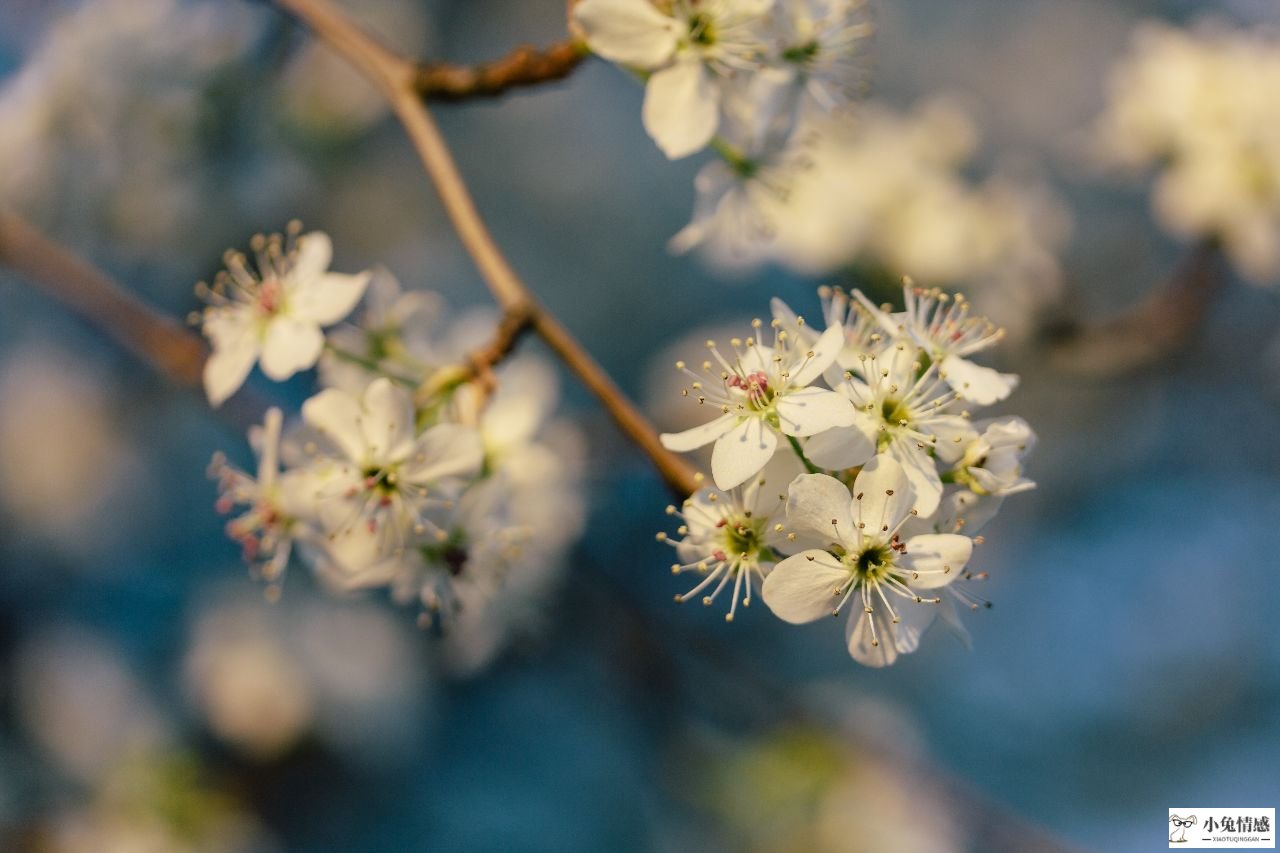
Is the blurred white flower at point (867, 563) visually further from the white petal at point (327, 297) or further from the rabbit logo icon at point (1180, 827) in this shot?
the rabbit logo icon at point (1180, 827)

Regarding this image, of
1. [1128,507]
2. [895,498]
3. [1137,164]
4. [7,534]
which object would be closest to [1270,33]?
[1137,164]

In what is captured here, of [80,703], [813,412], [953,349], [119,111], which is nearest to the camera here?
[813,412]

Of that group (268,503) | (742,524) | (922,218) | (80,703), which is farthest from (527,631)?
(80,703)

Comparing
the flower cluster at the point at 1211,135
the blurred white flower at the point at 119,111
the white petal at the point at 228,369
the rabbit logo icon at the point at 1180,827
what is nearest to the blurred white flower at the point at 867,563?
the white petal at the point at 228,369

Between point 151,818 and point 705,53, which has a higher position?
point 705,53

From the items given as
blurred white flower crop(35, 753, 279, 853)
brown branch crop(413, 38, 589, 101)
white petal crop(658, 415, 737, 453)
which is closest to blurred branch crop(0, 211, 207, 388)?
brown branch crop(413, 38, 589, 101)

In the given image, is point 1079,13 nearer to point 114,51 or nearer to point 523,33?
point 523,33

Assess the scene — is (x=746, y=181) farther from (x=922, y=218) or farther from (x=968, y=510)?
(x=922, y=218)
